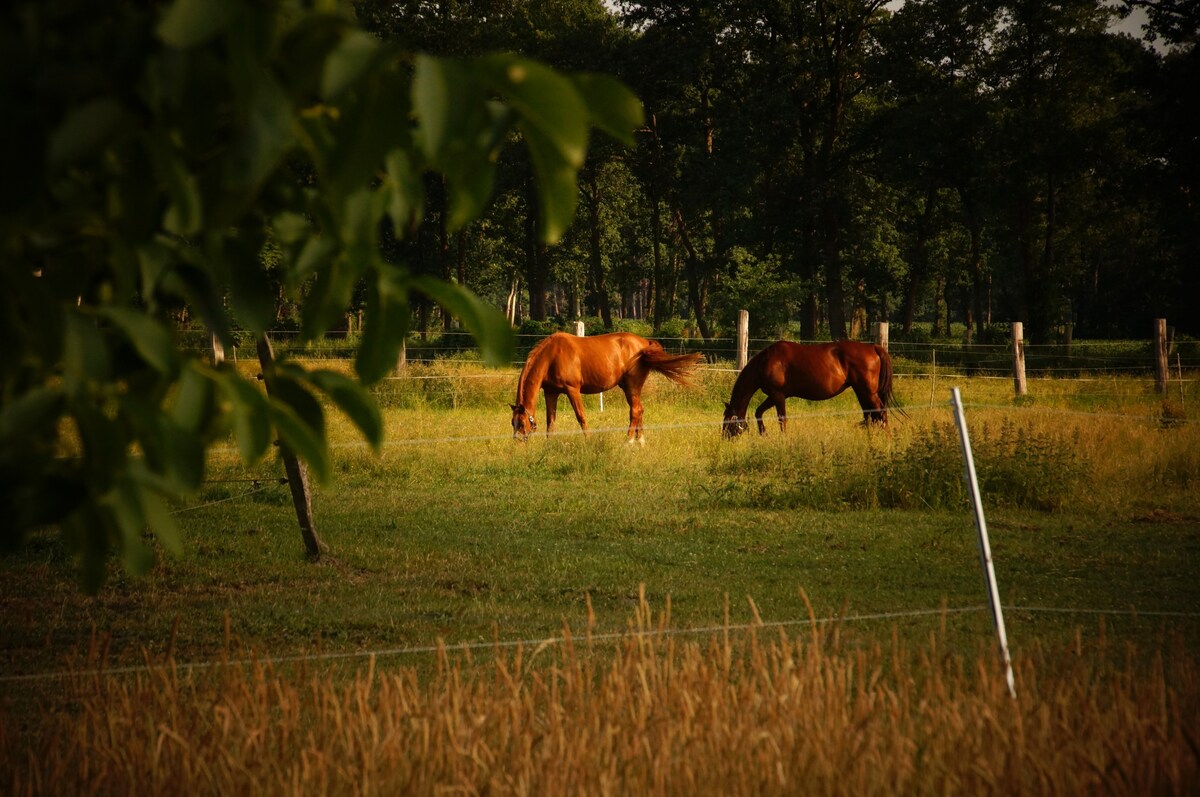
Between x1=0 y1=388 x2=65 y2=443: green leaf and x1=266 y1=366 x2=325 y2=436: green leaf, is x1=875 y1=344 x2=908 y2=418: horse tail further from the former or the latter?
x1=0 y1=388 x2=65 y2=443: green leaf

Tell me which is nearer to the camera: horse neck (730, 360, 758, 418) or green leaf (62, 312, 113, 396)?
green leaf (62, 312, 113, 396)

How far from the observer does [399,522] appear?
1055cm

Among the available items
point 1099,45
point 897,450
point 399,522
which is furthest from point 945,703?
point 1099,45

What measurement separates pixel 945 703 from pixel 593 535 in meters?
6.44

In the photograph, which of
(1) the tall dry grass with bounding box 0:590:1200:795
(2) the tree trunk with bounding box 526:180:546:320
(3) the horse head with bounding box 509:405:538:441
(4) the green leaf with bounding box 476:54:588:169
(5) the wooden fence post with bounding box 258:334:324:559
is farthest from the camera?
(2) the tree trunk with bounding box 526:180:546:320

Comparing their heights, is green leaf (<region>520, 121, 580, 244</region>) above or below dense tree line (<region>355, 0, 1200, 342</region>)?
below

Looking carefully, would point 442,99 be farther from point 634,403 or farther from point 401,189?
point 634,403

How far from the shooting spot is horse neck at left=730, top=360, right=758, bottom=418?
1659 cm

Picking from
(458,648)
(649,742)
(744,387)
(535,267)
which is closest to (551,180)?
(649,742)

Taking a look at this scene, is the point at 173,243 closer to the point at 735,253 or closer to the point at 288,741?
the point at 288,741

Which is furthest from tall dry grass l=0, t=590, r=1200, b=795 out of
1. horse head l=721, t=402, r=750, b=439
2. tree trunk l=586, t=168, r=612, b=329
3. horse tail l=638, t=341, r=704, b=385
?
tree trunk l=586, t=168, r=612, b=329

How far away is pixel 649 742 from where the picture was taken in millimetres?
3562

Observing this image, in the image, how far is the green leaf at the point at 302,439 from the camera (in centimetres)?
141

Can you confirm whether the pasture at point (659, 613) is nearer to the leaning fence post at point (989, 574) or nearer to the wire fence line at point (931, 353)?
the leaning fence post at point (989, 574)
